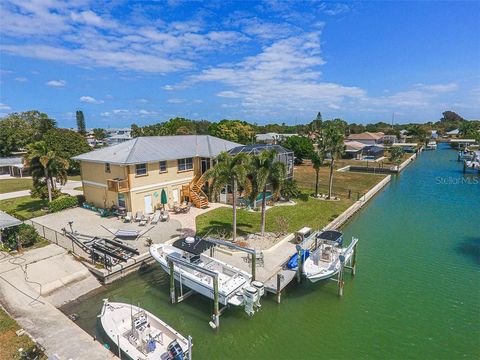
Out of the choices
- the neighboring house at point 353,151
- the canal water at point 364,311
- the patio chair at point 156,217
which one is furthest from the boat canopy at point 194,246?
the neighboring house at point 353,151

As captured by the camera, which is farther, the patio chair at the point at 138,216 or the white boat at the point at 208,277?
the patio chair at the point at 138,216

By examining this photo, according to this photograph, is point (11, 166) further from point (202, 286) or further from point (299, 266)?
point (299, 266)

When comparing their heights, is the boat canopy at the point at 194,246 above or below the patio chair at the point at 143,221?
above

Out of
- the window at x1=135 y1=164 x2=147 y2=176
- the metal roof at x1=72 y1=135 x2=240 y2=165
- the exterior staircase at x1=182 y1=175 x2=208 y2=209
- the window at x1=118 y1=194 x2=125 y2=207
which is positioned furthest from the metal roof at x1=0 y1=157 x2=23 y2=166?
the exterior staircase at x1=182 y1=175 x2=208 y2=209

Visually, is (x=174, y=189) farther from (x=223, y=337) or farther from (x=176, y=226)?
(x=223, y=337)

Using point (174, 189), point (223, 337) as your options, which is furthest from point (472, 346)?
point (174, 189)

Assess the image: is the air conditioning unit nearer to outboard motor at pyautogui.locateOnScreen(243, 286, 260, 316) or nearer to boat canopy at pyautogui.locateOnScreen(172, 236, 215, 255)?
boat canopy at pyautogui.locateOnScreen(172, 236, 215, 255)

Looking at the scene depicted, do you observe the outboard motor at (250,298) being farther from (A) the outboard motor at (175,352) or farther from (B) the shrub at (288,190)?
(B) the shrub at (288,190)
